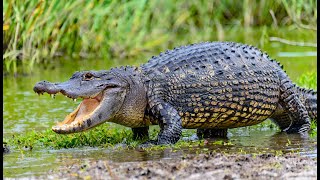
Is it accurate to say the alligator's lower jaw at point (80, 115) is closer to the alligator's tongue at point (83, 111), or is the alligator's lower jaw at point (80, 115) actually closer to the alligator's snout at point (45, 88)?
the alligator's tongue at point (83, 111)

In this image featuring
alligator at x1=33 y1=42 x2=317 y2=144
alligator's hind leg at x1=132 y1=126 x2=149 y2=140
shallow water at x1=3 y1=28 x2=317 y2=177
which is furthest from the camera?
alligator's hind leg at x1=132 y1=126 x2=149 y2=140

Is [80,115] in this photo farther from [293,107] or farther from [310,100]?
[310,100]

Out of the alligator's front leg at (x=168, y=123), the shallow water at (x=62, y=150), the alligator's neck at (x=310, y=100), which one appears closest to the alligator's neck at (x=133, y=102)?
the alligator's front leg at (x=168, y=123)

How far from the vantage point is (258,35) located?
17000 millimetres

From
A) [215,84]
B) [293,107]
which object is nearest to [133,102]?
[215,84]

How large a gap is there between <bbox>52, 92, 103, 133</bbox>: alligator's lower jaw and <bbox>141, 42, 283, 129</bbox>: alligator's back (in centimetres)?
50

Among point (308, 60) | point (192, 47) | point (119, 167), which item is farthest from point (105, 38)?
point (119, 167)

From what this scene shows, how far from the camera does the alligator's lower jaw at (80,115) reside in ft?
23.6

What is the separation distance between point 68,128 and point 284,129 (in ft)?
7.82

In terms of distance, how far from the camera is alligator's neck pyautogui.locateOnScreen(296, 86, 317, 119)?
28.9ft

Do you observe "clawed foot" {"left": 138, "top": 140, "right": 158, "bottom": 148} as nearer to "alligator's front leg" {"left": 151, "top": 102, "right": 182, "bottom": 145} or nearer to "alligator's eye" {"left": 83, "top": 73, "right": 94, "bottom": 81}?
"alligator's front leg" {"left": 151, "top": 102, "right": 182, "bottom": 145}

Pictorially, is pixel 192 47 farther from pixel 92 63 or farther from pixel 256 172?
pixel 92 63

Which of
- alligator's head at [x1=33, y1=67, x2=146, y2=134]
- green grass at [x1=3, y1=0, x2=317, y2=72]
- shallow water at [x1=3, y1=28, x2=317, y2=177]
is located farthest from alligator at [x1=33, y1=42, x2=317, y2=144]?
green grass at [x1=3, y1=0, x2=317, y2=72]

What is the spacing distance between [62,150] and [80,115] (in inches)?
12.6
